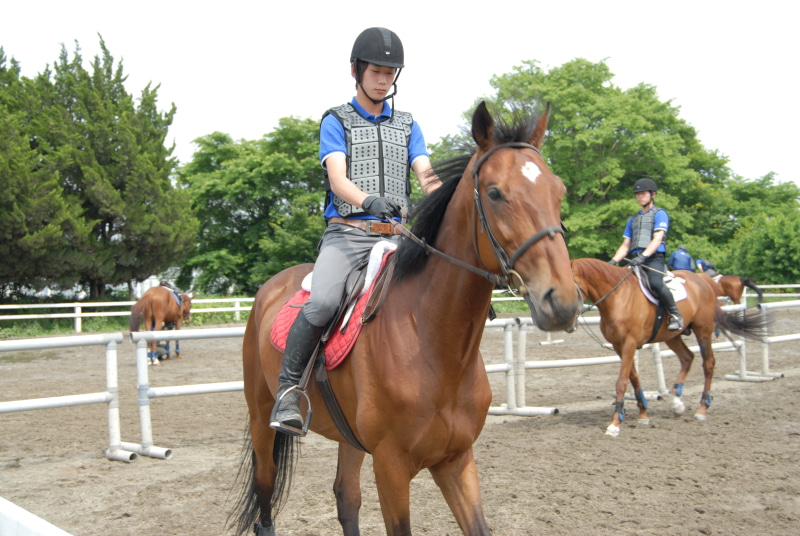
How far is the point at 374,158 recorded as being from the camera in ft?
11.2

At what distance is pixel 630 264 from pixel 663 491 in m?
4.26

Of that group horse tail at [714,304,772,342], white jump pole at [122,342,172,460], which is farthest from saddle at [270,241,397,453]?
horse tail at [714,304,772,342]

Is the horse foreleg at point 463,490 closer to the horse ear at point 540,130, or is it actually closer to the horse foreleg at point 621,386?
the horse ear at point 540,130

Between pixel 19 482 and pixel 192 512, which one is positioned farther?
pixel 19 482

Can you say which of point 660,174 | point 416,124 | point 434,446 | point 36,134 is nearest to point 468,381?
point 434,446

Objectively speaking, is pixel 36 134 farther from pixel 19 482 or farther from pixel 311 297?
pixel 311 297

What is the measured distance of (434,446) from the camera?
9.02 feet

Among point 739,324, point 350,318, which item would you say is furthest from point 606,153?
point 350,318

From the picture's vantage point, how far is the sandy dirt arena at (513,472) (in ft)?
15.0

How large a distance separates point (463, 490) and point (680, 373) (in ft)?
24.7

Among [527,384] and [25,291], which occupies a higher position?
[25,291]

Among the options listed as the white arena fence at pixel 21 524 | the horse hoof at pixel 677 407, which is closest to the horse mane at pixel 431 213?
the white arena fence at pixel 21 524

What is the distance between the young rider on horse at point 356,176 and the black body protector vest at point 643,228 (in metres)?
6.32

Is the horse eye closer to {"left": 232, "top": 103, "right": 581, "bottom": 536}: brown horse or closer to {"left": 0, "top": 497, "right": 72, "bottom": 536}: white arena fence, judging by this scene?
{"left": 232, "top": 103, "right": 581, "bottom": 536}: brown horse
